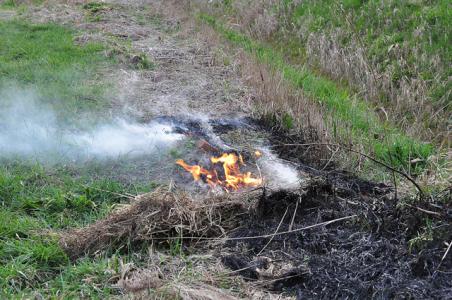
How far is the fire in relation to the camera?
5.13m

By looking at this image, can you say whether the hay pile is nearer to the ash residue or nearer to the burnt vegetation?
the burnt vegetation

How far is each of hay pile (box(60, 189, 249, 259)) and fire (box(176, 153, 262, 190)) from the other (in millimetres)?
639

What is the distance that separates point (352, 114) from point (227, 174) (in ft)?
7.82

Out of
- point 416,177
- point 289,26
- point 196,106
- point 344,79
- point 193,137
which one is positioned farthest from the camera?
point 289,26

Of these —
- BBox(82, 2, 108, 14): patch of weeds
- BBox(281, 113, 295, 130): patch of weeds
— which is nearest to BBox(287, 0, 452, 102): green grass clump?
BBox(281, 113, 295, 130): patch of weeds

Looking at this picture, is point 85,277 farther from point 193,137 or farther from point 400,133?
point 400,133

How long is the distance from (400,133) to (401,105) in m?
1.01

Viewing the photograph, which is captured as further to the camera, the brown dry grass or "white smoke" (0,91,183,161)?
the brown dry grass

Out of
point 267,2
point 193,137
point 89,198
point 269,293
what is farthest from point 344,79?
point 269,293

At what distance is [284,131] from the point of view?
6.45 m

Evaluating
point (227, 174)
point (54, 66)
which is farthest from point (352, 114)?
point (54, 66)

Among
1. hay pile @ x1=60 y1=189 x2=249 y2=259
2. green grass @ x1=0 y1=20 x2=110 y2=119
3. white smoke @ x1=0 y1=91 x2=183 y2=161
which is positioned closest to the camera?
hay pile @ x1=60 y1=189 x2=249 y2=259

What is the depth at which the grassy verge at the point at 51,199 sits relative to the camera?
3.71m

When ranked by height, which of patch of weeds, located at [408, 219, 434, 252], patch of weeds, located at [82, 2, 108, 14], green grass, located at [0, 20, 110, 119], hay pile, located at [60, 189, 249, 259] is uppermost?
patch of weeds, located at [408, 219, 434, 252]
